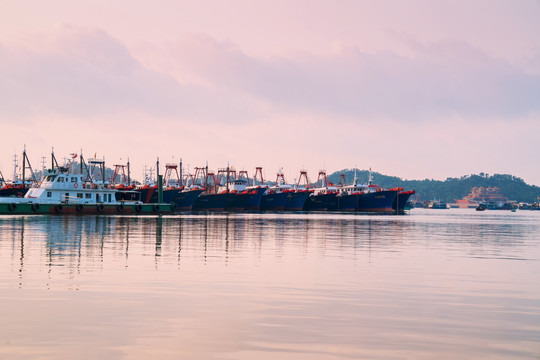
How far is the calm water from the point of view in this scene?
11406 mm

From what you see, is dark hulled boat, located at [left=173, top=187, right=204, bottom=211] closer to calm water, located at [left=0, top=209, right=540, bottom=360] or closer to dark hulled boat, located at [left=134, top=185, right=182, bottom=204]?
dark hulled boat, located at [left=134, top=185, right=182, bottom=204]

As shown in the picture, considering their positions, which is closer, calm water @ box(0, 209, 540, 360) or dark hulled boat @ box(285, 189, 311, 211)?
calm water @ box(0, 209, 540, 360)

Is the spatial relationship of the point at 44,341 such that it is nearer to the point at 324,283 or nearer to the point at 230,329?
the point at 230,329

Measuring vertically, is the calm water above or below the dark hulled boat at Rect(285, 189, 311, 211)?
below


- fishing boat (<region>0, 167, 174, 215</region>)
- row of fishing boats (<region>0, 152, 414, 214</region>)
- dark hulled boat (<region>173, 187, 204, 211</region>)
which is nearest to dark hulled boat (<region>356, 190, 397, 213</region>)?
row of fishing boats (<region>0, 152, 414, 214</region>)

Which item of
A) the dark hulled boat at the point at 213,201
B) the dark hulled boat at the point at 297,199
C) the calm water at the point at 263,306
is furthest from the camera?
the dark hulled boat at the point at 297,199

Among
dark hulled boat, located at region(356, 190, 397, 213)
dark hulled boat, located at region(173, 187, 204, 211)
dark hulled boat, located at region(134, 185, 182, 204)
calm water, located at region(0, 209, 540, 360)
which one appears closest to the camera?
calm water, located at region(0, 209, 540, 360)

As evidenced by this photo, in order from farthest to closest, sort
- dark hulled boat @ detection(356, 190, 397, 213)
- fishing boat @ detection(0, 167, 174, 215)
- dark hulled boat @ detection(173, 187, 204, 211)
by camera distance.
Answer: dark hulled boat @ detection(356, 190, 397, 213) → dark hulled boat @ detection(173, 187, 204, 211) → fishing boat @ detection(0, 167, 174, 215)

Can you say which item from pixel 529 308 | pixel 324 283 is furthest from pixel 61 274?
pixel 529 308

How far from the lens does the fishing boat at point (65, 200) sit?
84.7 m

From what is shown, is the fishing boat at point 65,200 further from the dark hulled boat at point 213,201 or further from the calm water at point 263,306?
the dark hulled boat at point 213,201

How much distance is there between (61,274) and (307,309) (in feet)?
31.4

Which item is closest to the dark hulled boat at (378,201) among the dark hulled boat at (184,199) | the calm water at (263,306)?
the dark hulled boat at (184,199)

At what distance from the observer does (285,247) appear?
35094 millimetres
